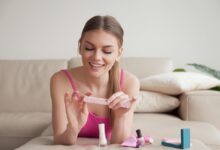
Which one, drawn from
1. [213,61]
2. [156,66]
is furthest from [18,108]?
[213,61]

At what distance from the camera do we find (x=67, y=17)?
9.66 feet

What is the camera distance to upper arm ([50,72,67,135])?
133cm

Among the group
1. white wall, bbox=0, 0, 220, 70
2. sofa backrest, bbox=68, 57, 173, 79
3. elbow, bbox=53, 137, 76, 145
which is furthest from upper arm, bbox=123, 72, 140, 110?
white wall, bbox=0, 0, 220, 70

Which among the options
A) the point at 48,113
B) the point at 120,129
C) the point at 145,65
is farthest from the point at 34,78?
the point at 120,129

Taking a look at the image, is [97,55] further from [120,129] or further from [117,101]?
[120,129]

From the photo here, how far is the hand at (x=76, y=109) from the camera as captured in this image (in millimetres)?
1108

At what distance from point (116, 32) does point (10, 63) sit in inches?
63.1

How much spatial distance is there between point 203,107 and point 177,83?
0.21m

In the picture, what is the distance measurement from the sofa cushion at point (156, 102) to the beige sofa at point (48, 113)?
0.04 m

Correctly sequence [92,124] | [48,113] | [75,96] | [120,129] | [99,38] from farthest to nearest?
[48,113] < [92,124] < [120,129] < [99,38] < [75,96]

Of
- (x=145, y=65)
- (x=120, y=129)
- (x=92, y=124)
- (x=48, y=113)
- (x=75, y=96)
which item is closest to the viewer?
(x=75, y=96)

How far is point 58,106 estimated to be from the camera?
1.35 m

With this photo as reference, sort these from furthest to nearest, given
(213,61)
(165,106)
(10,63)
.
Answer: (213,61), (10,63), (165,106)

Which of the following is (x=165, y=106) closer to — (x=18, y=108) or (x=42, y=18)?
(x=18, y=108)
